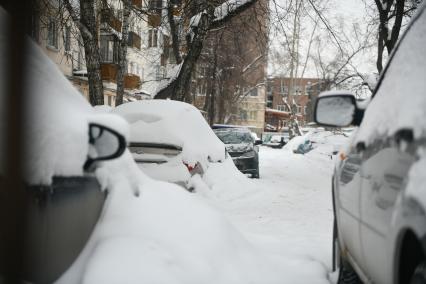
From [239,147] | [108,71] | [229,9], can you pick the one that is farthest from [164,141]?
[108,71]

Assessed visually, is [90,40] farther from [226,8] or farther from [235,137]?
[235,137]

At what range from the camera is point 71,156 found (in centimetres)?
203

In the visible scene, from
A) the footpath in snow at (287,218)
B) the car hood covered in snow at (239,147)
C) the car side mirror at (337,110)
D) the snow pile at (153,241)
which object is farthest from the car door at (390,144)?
the car hood covered in snow at (239,147)

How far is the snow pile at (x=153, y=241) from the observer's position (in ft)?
7.41

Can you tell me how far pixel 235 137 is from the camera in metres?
13.7

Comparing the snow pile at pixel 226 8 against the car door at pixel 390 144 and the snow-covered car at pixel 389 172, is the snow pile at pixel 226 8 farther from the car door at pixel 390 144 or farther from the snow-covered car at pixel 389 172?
the car door at pixel 390 144

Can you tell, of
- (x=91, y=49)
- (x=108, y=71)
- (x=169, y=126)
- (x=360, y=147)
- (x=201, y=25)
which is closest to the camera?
(x=360, y=147)

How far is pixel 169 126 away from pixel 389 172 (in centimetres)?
508

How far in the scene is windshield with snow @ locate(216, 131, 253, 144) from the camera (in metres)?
13.4

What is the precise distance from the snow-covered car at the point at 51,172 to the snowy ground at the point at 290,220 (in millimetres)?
2049

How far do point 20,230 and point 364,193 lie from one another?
5.37 feet

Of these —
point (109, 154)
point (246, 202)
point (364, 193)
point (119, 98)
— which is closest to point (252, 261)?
point (364, 193)

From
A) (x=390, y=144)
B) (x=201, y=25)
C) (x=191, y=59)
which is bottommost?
(x=390, y=144)

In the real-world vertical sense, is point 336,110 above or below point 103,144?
above
